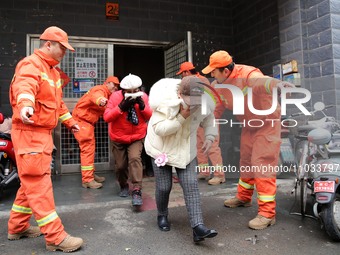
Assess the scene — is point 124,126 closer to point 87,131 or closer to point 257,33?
point 87,131

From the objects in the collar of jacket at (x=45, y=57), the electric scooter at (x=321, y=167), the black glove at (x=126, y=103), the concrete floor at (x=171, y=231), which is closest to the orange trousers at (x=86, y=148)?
the concrete floor at (x=171, y=231)

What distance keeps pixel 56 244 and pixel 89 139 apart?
2.47 metres

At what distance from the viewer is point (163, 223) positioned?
3215mm

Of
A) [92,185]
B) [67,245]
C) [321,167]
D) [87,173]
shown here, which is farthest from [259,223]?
[87,173]

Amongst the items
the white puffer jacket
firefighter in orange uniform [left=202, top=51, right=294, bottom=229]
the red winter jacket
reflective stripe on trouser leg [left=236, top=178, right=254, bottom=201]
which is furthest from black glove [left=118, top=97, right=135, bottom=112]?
reflective stripe on trouser leg [left=236, top=178, right=254, bottom=201]

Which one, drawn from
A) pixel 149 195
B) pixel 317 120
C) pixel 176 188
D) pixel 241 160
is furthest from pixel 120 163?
pixel 317 120

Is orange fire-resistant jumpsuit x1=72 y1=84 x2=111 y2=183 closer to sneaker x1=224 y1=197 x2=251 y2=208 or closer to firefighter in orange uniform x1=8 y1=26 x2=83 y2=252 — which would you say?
firefighter in orange uniform x1=8 y1=26 x2=83 y2=252

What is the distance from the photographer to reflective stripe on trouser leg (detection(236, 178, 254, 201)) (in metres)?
3.65

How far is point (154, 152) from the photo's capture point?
3.01 m

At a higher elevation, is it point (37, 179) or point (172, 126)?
point (172, 126)

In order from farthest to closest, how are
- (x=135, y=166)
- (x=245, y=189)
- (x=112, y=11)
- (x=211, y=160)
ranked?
(x=112, y=11) → (x=211, y=160) → (x=135, y=166) → (x=245, y=189)

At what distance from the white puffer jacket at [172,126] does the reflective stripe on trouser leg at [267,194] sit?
0.71m

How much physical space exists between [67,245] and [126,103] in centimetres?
168

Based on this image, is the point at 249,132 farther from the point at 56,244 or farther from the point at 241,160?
the point at 56,244
